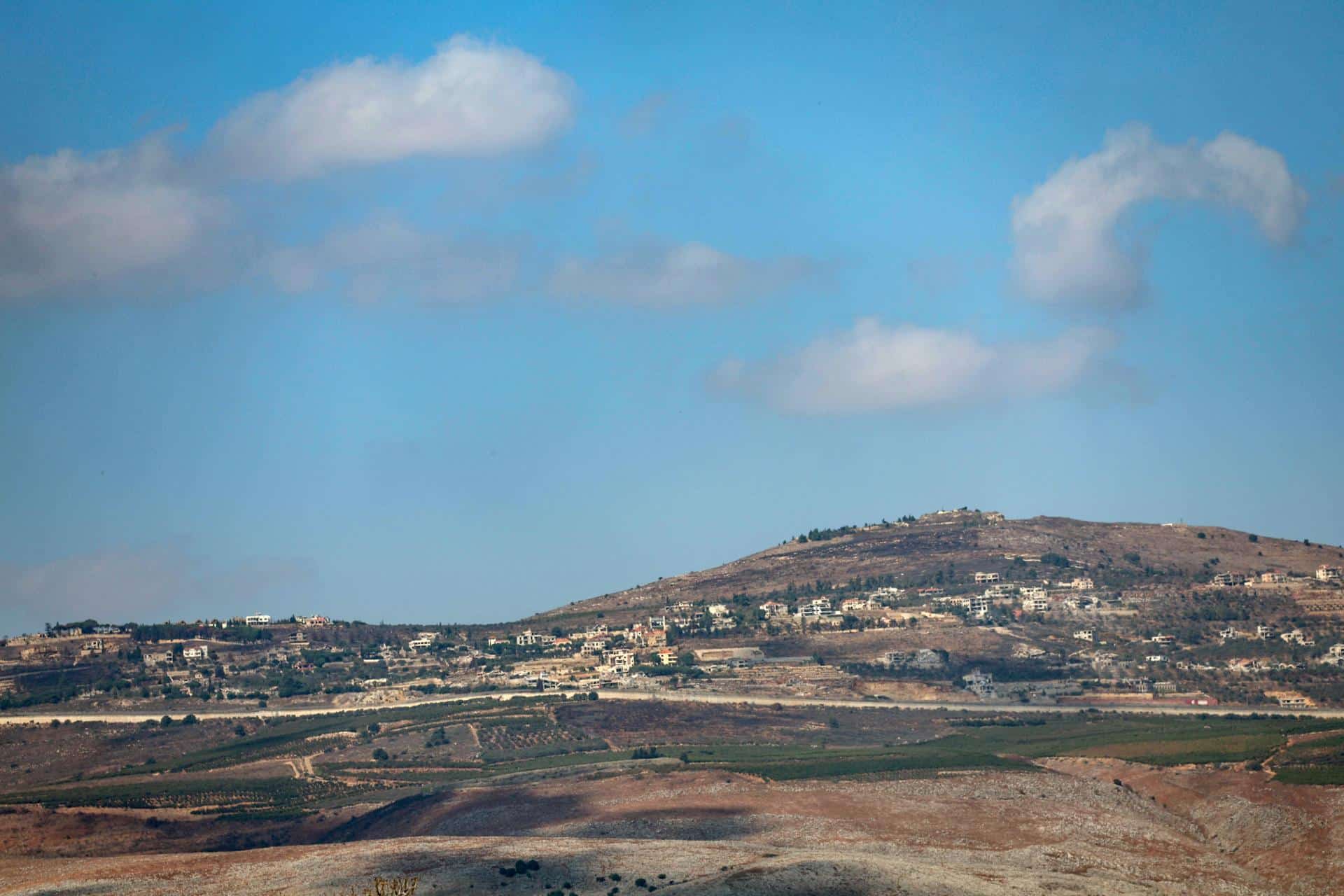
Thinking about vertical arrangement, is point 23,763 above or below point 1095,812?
above

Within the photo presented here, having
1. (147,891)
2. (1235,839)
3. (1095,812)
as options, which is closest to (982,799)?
(1095,812)

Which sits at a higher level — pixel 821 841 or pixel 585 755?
pixel 585 755

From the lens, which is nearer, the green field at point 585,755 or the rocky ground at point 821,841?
the rocky ground at point 821,841

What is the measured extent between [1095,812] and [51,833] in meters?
87.6

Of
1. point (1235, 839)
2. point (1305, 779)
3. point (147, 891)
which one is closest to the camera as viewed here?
point (147, 891)

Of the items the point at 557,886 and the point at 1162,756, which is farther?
the point at 1162,756

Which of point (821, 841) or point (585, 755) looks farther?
point (585, 755)

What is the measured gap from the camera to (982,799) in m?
126

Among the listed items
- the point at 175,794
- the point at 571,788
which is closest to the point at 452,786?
the point at 571,788

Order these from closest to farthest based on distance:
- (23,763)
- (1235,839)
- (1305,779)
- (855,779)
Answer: (1235,839) < (1305,779) < (855,779) < (23,763)

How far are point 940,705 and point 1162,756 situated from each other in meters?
56.3

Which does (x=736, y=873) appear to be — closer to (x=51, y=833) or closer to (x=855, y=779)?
(x=855, y=779)

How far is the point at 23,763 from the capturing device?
557 ft

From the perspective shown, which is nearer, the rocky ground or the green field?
the rocky ground
